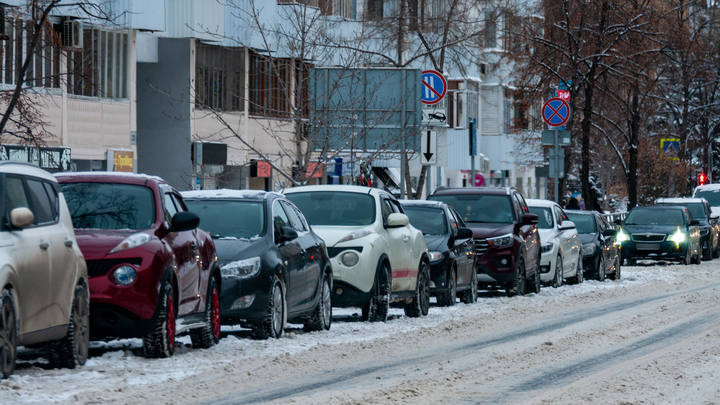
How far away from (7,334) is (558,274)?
17.6 metres

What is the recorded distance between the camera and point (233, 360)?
1130 cm

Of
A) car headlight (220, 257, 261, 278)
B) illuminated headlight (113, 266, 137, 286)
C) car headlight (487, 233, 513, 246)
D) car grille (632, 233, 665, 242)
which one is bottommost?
car grille (632, 233, 665, 242)

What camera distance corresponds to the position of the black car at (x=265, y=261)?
12805 millimetres

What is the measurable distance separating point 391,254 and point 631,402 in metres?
7.71

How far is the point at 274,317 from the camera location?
13.0m

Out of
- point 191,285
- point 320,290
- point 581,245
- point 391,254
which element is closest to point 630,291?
point 581,245

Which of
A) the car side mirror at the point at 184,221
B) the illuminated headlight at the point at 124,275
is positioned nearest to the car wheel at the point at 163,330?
the illuminated headlight at the point at 124,275

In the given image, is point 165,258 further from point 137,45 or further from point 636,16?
point 636,16

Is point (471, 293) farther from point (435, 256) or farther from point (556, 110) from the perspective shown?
point (556, 110)

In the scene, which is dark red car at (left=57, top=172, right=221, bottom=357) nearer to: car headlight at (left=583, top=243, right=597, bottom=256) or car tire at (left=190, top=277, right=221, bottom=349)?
car tire at (left=190, top=277, right=221, bottom=349)

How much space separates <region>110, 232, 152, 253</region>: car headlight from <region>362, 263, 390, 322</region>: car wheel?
209 inches

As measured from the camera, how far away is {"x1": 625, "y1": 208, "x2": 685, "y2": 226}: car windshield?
3594 centimetres

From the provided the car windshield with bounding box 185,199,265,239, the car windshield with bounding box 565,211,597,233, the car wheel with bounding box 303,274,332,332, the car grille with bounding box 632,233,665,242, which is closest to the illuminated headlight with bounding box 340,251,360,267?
the car wheel with bounding box 303,274,332,332

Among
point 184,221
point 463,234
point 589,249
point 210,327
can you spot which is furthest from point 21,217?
point 589,249
